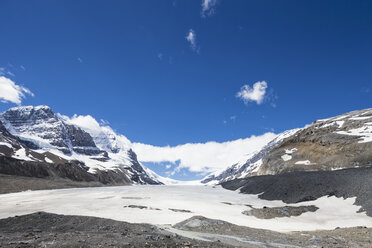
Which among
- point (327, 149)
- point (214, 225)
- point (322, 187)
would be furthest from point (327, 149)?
point (214, 225)

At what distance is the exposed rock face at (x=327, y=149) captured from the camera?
6462cm

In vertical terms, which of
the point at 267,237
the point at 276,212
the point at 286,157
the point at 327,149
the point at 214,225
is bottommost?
the point at 267,237

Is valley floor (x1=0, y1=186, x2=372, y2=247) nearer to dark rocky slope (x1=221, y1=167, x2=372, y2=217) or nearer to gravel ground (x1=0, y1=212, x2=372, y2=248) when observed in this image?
gravel ground (x1=0, y1=212, x2=372, y2=248)

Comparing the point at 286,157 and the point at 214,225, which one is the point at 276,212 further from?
the point at 286,157

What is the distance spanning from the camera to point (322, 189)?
41.4 m

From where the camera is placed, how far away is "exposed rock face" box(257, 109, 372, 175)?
2544 inches

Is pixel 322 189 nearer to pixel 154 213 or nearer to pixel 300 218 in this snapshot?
pixel 300 218

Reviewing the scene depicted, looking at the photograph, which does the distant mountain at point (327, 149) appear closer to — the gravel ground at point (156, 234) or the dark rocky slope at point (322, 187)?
the dark rocky slope at point (322, 187)

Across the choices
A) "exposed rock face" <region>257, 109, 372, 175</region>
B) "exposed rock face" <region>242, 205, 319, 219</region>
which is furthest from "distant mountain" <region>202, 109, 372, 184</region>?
"exposed rock face" <region>242, 205, 319, 219</region>

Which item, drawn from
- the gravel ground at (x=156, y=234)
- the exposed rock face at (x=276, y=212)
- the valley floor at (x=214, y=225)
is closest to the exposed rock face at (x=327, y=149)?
the valley floor at (x=214, y=225)

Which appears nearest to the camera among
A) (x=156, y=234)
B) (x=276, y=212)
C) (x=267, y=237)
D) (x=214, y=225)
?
(x=156, y=234)

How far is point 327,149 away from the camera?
75375mm

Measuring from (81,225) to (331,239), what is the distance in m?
22.0

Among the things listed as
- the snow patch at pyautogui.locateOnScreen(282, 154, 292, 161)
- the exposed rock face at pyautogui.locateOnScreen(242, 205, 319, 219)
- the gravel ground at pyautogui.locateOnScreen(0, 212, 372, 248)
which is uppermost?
the snow patch at pyautogui.locateOnScreen(282, 154, 292, 161)
